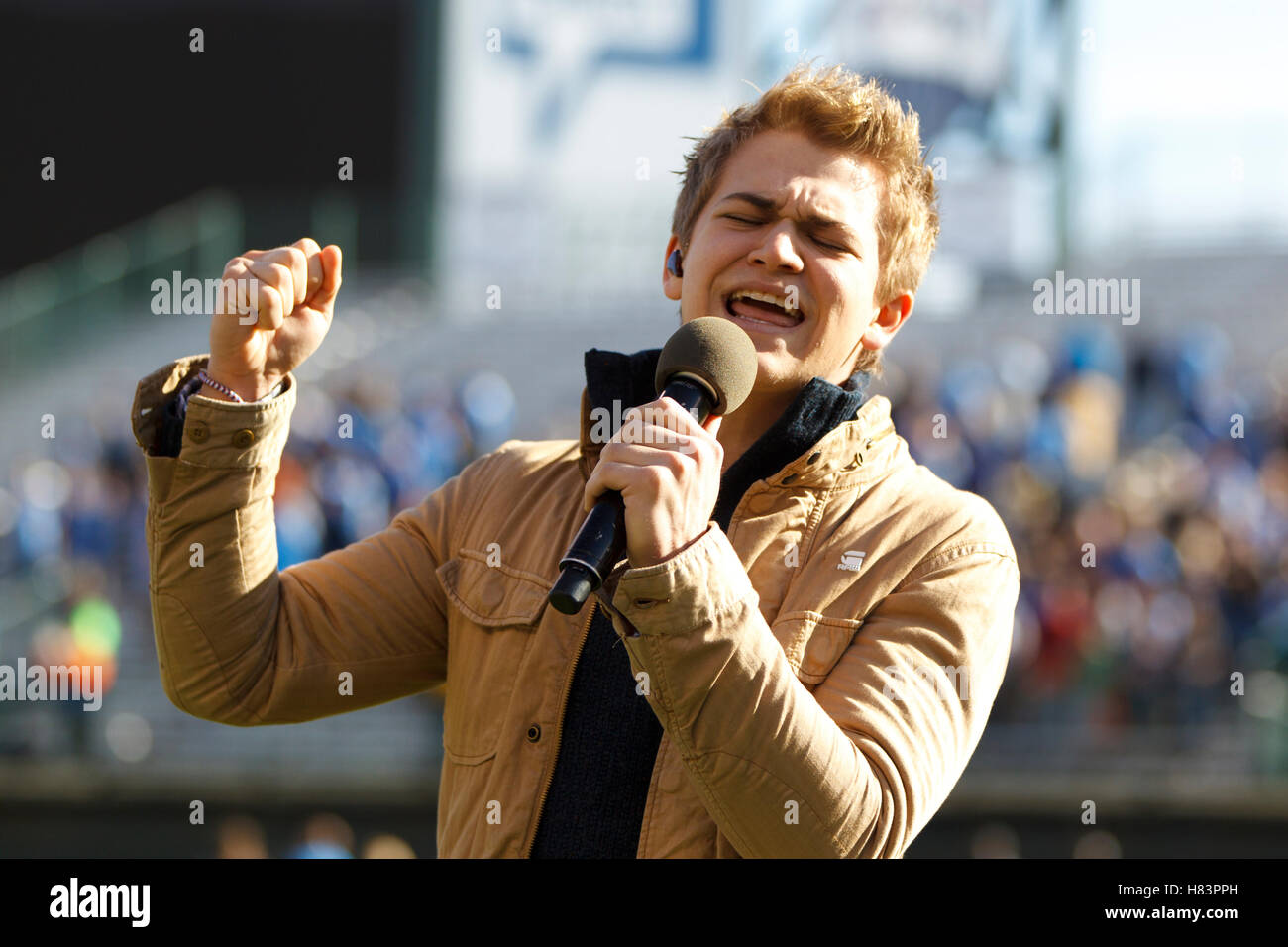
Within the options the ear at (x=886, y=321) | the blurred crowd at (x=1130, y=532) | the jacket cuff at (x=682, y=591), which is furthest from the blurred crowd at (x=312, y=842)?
the blurred crowd at (x=1130, y=532)

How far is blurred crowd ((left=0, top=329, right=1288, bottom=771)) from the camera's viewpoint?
1045cm

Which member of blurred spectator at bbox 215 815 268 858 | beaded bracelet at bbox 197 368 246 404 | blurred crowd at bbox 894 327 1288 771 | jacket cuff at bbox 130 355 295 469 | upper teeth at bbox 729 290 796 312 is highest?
upper teeth at bbox 729 290 796 312

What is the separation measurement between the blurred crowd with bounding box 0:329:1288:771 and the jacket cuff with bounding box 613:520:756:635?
8.54 metres

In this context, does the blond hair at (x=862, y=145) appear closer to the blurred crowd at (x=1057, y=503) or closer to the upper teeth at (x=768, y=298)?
the upper teeth at (x=768, y=298)

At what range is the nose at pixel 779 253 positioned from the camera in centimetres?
248

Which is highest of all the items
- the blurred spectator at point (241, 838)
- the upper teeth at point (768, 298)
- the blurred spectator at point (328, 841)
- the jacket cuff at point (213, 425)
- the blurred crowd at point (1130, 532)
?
the upper teeth at point (768, 298)

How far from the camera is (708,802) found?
84.3 inches

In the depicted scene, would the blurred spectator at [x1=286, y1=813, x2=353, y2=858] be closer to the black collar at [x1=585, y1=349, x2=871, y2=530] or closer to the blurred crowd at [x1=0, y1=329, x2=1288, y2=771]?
the blurred crowd at [x1=0, y1=329, x2=1288, y2=771]

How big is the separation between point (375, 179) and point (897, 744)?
788 inches

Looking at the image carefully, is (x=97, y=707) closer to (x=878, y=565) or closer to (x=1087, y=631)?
(x=1087, y=631)

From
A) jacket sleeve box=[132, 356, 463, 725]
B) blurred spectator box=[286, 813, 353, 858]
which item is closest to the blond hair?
jacket sleeve box=[132, 356, 463, 725]

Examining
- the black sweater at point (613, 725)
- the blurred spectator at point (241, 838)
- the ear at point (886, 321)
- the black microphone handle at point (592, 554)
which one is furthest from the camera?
the blurred spectator at point (241, 838)

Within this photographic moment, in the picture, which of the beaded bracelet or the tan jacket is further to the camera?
the beaded bracelet

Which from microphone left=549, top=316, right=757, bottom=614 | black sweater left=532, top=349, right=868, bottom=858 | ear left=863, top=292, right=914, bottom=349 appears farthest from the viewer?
ear left=863, top=292, right=914, bottom=349
